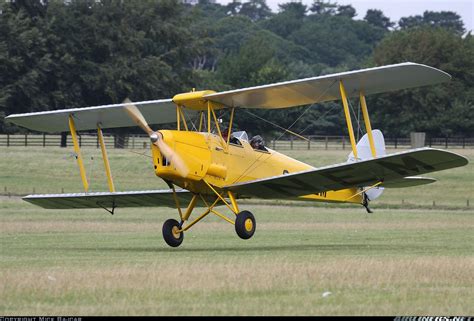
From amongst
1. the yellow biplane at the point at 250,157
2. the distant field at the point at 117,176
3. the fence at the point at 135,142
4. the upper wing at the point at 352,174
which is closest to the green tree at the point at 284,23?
the fence at the point at 135,142

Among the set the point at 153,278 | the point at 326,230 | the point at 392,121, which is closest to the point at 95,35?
the point at 392,121

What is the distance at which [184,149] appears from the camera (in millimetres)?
21984

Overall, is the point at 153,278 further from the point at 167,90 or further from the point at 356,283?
the point at 167,90

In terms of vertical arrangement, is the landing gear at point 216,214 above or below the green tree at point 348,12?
below

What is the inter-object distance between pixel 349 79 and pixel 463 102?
6456cm

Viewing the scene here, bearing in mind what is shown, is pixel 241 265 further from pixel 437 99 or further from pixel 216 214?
pixel 437 99

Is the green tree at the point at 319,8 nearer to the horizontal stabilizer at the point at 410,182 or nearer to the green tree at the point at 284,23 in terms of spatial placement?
the green tree at the point at 284,23

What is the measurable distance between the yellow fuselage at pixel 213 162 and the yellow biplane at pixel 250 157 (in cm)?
2

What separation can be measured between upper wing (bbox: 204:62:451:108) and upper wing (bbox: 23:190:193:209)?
2.57m

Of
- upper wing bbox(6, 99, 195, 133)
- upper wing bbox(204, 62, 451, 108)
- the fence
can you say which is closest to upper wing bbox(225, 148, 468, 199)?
upper wing bbox(204, 62, 451, 108)

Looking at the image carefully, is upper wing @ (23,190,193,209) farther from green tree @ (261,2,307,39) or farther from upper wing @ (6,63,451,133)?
green tree @ (261,2,307,39)

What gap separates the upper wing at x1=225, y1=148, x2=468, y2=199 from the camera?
20547mm

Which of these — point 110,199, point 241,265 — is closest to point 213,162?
point 110,199

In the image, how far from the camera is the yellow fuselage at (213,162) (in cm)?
2186
